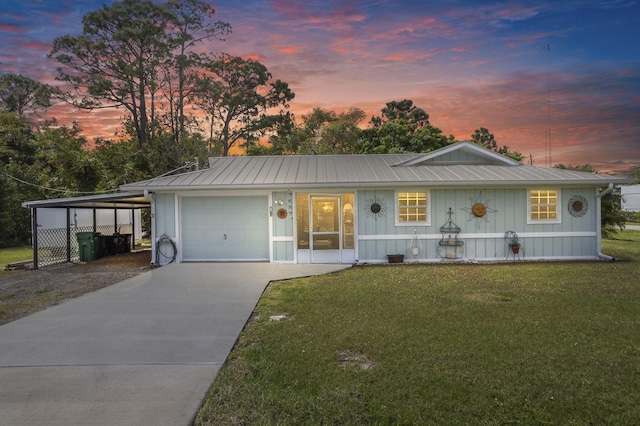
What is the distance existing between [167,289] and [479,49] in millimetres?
13138

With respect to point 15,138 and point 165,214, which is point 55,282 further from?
point 15,138

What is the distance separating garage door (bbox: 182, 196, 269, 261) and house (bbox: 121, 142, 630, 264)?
0.10 feet

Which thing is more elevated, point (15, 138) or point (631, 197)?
point (15, 138)

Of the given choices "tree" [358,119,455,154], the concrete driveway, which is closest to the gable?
the concrete driveway

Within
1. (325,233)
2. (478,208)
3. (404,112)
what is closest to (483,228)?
(478,208)

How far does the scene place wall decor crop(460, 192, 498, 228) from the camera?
11.1 m

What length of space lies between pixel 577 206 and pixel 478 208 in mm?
2906

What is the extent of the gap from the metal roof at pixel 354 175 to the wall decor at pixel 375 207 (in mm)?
617

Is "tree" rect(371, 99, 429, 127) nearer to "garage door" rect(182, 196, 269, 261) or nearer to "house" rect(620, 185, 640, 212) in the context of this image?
"house" rect(620, 185, 640, 212)

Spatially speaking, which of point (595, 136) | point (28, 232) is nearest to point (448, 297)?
point (595, 136)

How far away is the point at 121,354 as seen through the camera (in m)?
4.36

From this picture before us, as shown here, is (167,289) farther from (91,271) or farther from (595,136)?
(595,136)

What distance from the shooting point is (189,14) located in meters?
27.1

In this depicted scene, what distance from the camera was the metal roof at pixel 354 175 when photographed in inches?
421
